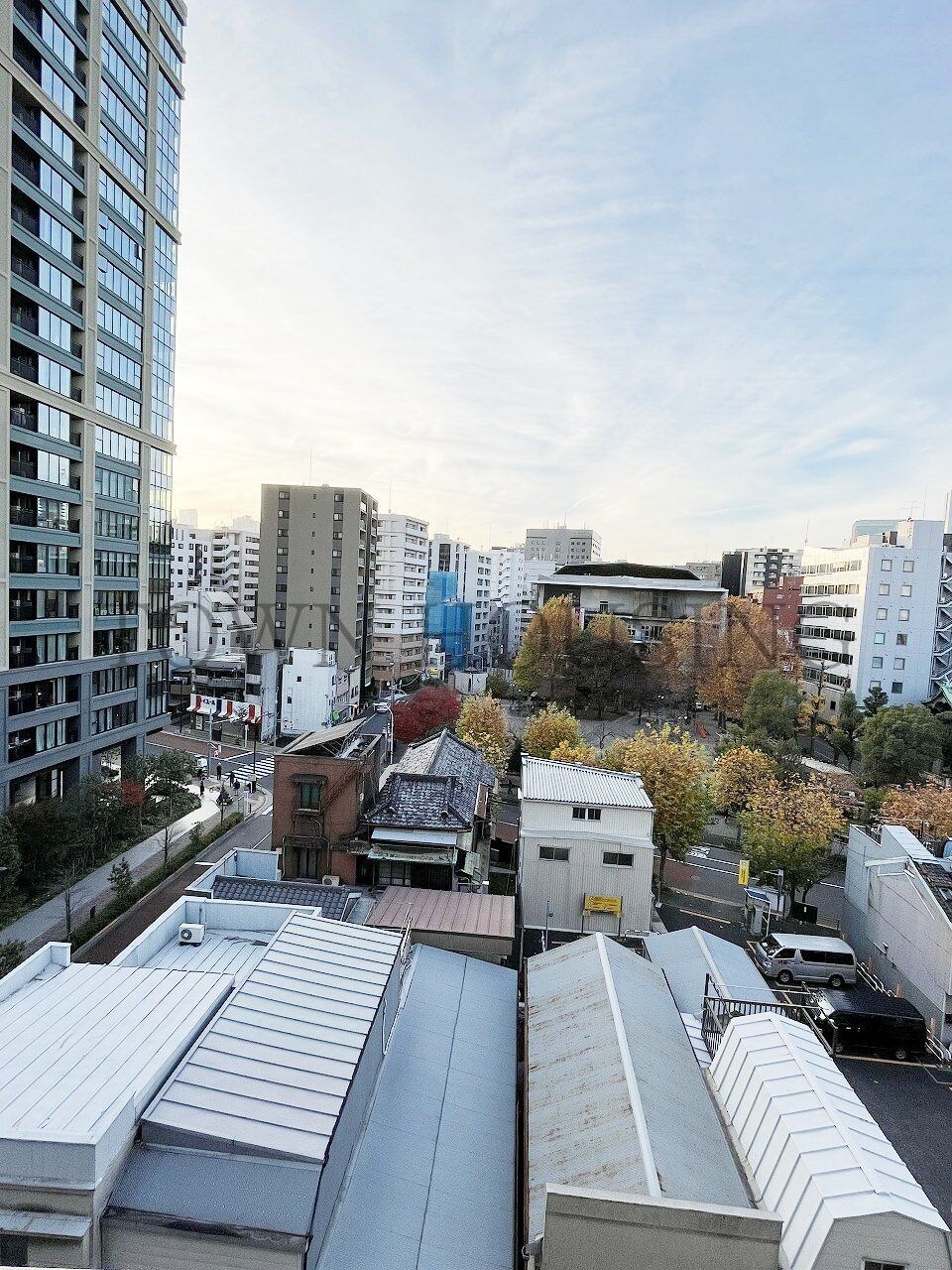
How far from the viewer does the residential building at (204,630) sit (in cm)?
5547

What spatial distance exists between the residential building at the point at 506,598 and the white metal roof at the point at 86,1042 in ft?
269

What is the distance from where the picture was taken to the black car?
15477mm

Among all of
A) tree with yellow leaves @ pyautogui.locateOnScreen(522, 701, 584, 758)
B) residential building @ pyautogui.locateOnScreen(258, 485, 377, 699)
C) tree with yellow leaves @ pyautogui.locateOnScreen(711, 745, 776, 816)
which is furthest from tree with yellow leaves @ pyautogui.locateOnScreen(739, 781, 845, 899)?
residential building @ pyautogui.locateOnScreen(258, 485, 377, 699)

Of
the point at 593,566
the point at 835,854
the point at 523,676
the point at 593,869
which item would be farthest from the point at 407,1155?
the point at 593,566

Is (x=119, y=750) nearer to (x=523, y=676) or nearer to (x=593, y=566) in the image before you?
(x=523, y=676)

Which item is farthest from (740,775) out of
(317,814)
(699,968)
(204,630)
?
(204,630)

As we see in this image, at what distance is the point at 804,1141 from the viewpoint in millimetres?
7770

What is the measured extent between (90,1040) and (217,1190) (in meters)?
2.84

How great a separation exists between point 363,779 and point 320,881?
272 cm

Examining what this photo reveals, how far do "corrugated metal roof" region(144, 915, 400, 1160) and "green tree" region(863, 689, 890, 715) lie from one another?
4020 centimetres

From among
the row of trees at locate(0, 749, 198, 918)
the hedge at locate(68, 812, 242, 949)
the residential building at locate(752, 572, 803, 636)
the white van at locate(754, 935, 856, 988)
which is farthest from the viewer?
the residential building at locate(752, 572, 803, 636)

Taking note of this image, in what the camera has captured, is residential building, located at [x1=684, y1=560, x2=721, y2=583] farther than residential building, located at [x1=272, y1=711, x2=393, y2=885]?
Yes

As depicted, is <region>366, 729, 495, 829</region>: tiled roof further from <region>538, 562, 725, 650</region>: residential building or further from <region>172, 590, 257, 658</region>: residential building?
<region>538, 562, 725, 650</region>: residential building

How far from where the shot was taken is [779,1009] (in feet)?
42.1
